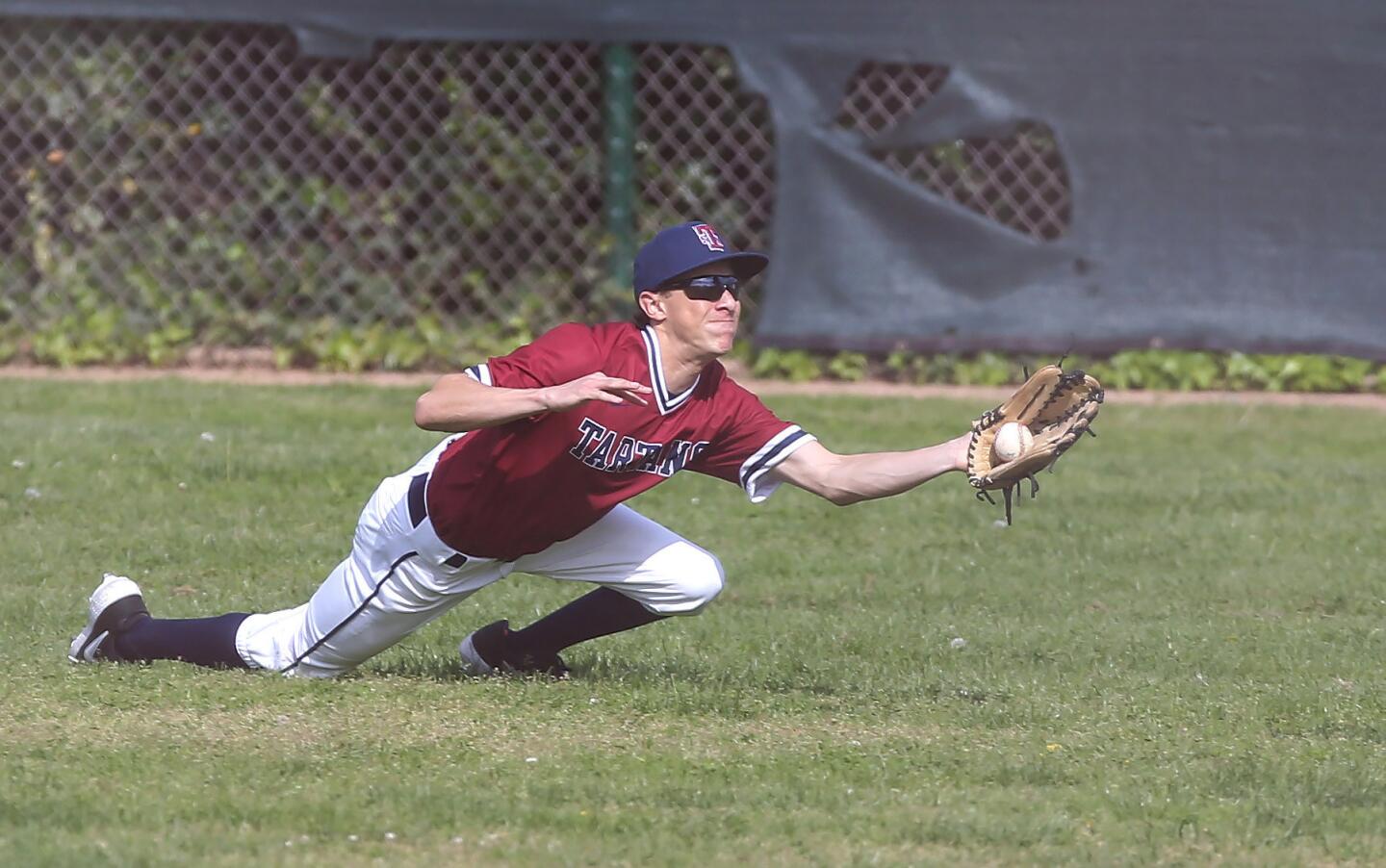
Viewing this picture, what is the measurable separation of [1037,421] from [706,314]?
882mm

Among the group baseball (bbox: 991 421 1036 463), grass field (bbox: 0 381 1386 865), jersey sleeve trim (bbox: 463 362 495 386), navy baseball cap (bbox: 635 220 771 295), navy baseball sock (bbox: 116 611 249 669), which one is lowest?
grass field (bbox: 0 381 1386 865)

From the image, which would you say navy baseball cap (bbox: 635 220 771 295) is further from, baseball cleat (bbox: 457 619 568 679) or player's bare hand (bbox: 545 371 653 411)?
baseball cleat (bbox: 457 619 568 679)

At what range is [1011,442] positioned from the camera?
473 cm

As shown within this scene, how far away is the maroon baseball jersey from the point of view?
4832mm

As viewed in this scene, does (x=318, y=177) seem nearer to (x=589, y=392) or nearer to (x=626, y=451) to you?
(x=626, y=451)

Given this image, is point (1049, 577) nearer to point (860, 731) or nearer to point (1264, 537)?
point (1264, 537)

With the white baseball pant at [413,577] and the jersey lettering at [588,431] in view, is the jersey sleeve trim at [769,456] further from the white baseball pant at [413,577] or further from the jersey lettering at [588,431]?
the jersey lettering at [588,431]

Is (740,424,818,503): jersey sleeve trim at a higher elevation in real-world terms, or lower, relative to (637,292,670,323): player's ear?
lower

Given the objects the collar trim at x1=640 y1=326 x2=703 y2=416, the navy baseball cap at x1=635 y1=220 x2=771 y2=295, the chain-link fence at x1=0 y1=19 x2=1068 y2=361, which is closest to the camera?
the navy baseball cap at x1=635 y1=220 x2=771 y2=295

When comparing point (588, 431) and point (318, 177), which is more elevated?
point (318, 177)

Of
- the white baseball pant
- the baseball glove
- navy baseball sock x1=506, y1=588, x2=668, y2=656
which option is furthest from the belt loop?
the baseball glove

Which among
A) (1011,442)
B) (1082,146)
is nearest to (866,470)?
(1011,442)

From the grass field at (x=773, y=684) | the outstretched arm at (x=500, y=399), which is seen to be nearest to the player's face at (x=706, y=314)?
the outstretched arm at (x=500, y=399)

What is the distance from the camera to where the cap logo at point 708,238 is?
15.9 ft
